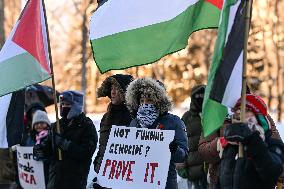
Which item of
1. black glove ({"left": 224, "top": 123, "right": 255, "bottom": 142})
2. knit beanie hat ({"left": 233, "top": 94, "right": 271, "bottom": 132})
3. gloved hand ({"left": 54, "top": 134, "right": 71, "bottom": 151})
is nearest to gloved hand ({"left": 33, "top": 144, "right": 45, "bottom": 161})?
gloved hand ({"left": 54, "top": 134, "right": 71, "bottom": 151})

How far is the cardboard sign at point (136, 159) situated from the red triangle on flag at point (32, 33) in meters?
1.42

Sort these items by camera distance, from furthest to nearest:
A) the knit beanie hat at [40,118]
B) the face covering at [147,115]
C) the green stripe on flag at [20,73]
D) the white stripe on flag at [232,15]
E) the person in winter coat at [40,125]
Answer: the knit beanie hat at [40,118]
the person in winter coat at [40,125]
the green stripe on flag at [20,73]
the face covering at [147,115]
the white stripe on flag at [232,15]

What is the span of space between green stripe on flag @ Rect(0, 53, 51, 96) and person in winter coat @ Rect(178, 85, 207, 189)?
217 cm

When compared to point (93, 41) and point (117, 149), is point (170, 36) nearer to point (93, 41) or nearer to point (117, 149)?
point (93, 41)

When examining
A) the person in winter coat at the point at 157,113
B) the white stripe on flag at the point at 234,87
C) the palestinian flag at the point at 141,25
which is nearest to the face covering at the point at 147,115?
the person in winter coat at the point at 157,113

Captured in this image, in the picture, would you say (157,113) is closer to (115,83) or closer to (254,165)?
(115,83)

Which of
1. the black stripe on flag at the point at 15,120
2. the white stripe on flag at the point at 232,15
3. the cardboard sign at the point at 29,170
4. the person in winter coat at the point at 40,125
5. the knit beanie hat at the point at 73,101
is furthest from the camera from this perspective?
the person in winter coat at the point at 40,125

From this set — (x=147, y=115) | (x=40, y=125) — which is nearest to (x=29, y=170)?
(x=40, y=125)

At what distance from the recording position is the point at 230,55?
5.48m

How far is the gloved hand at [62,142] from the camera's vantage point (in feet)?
25.1

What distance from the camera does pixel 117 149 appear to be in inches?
264

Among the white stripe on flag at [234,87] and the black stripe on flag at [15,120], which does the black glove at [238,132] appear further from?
the black stripe on flag at [15,120]

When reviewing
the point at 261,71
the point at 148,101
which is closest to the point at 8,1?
the point at 261,71

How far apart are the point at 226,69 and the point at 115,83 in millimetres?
Answer: 2476
